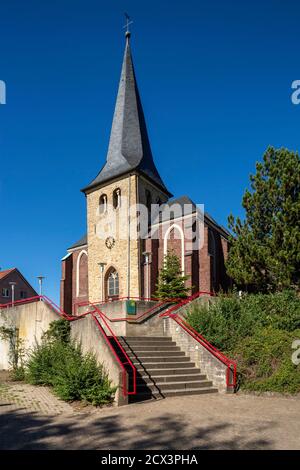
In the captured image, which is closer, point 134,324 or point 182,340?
point 182,340

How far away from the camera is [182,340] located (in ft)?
41.0

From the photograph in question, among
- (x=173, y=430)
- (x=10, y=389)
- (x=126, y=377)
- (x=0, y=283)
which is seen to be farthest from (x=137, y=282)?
(x=0, y=283)

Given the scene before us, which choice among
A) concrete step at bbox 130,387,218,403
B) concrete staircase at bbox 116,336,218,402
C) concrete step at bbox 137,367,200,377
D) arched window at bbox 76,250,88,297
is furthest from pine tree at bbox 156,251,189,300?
arched window at bbox 76,250,88,297

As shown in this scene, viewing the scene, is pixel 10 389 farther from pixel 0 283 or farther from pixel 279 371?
pixel 0 283

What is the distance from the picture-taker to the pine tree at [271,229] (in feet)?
53.3

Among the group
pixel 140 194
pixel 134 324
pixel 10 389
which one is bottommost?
pixel 10 389

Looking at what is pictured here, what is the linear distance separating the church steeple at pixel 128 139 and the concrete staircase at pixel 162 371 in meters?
19.8

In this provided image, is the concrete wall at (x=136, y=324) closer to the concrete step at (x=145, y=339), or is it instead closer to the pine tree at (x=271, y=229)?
the concrete step at (x=145, y=339)

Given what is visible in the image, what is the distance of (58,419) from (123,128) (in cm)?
2805

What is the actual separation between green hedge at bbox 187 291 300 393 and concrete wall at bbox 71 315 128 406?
3608 mm

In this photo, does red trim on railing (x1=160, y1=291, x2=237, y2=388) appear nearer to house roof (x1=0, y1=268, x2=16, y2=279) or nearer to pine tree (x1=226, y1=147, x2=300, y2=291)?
pine tree (x1=226, y1=147, x2=300, y2=291)

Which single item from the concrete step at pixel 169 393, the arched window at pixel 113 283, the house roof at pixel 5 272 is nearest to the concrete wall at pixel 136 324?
the concrete step at pixel 169 393

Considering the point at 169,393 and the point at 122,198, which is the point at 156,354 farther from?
the point at 122,198

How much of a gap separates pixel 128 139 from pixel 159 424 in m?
27.8
